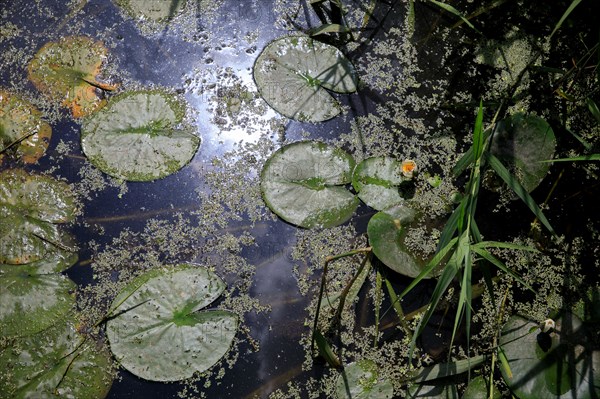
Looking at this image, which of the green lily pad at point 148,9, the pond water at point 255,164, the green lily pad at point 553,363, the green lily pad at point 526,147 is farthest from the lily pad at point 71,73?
the green lily pad at point 553,363

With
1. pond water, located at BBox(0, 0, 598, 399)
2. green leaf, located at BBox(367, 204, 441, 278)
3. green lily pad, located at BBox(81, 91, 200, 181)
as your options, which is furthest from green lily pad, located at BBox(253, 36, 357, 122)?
green leaf, located at BBox(367, 204, 441, 278)

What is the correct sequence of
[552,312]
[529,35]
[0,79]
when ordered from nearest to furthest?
[552,312] < [0,79] < [529,35]

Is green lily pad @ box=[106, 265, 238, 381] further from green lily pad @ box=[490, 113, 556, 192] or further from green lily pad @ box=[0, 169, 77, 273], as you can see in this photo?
green lily pad @ box=[490, 113, 556, 192]

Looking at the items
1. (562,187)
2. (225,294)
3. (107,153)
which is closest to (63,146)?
(107,153)

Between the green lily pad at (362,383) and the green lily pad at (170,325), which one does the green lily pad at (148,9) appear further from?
the green lily pad at (362,383)

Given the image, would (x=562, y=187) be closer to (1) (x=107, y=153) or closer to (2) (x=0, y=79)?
(1) (x=107, y=153)

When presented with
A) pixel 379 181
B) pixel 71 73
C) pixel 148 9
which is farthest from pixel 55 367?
pixel 148 9

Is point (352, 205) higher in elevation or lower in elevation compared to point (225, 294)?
higher
